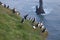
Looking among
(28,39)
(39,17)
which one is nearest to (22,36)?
(28,39)

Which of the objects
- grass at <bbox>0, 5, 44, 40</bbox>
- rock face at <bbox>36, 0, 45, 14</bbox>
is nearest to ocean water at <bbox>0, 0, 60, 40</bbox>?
rock face at <bbox>36, 0, 45, 14</bbox>

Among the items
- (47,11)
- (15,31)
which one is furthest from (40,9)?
(15,31)

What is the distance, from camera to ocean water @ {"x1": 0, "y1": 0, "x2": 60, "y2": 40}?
93500 mm

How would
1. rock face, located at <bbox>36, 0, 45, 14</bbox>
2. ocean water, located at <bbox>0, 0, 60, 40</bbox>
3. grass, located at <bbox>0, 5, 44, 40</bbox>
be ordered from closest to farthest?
grass, located at <bbox>0, 5, 44, 40</bbox> < ocean water, located at <bbox>0, 0, 60, 40</bbox> < rock face, located at <bbox>36, 0, 45, 14</bbox>

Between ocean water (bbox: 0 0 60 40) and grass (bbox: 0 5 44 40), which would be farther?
ocean water (bbox: 0 0 60 40)

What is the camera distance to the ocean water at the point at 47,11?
93500mm

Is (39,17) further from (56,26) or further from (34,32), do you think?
(34,32)

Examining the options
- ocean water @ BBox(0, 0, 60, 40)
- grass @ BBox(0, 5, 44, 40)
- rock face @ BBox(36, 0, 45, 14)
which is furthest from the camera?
Answer: rock face @ BBox(36, 0, 45, 14)

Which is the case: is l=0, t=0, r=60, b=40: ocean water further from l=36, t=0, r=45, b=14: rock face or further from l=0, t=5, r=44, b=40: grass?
l=0, t=5, r=44, b=40: grass

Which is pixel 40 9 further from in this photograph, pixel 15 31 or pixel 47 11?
pixel 15 31

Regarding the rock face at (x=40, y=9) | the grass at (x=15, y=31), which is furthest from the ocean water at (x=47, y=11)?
the grass at (x=15, y=31)

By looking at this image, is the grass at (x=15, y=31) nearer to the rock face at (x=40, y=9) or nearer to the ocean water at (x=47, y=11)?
the ocean water at (x=47, y=11)

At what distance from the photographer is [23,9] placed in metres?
117

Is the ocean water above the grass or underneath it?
underneath
